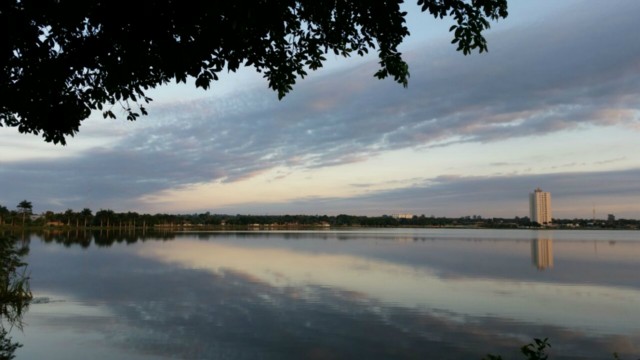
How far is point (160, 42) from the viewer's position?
20.5 feet

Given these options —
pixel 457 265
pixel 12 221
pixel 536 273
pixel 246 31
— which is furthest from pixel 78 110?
pixel 12 221

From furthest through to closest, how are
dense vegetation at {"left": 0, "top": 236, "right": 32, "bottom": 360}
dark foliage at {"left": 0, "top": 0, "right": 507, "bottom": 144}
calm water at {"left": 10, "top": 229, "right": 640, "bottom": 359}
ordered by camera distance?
dense vegetation at {"left": 0, "top": 236, "right": 32, "bottom": 360}
calm water at {"left": 10, "top": 229, "right": 640, "bottom": 359}
dark foliage at {"left": 0, "top": 0, "right": 507, "bottom": 144}

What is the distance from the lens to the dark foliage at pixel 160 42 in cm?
602

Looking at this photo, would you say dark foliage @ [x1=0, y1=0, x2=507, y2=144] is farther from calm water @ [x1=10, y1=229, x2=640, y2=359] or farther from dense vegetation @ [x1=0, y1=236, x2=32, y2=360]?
dense vegetation @ [x1=0, y1=236, x2=32, y2=360]

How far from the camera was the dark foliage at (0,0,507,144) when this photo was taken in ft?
19.8

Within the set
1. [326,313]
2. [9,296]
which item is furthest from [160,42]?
[9,296]

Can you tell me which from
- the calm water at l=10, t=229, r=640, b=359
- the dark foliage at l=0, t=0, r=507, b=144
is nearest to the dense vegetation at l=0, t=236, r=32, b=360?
the calm water at l=10, t=229, r=640, b=359

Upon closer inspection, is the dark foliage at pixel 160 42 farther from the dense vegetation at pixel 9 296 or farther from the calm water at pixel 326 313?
the dense vegetation at pixel 9 296

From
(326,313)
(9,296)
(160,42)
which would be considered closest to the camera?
(160,42)

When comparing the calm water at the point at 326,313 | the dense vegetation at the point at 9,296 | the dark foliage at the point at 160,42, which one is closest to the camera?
the dark foliage at the point at 160,42

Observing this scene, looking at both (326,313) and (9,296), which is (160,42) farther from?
(9,296)

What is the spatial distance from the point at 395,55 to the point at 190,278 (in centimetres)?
2869

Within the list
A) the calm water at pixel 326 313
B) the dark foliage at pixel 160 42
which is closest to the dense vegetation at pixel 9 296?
the calm water at pixel 326 313

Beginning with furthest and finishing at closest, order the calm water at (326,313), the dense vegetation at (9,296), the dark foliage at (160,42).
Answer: the dense vegetation at (9,296), the calm water at (326,313), the dark foliage at (160,42)
